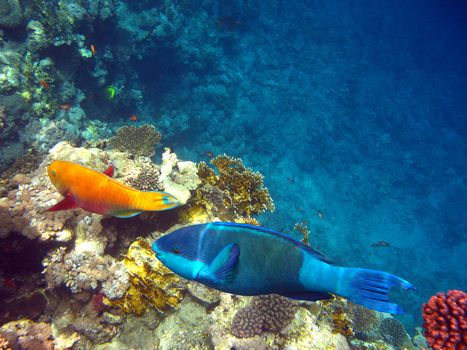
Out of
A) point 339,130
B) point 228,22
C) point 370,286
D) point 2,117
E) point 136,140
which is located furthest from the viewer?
point 339,130

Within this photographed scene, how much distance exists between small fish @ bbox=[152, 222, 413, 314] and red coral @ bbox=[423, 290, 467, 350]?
372cm

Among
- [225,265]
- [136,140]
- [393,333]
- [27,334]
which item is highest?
[225,265]

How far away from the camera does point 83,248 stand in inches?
143

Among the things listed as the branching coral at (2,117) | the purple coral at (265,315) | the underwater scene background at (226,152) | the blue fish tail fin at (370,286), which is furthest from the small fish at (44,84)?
the blue fish tail fin at (370,286)

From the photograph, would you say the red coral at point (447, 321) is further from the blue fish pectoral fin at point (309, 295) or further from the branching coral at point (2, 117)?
the branching coral at point (2, 117)

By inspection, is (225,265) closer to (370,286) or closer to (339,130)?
(370,286)

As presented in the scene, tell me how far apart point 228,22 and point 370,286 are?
2433 centimetres

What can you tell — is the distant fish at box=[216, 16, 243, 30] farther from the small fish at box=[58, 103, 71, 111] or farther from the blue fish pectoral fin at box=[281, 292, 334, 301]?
the blue fish pectoral fin at box=[281, 292, 334, 301]

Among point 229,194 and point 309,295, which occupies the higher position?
point 309,295

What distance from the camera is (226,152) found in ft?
59.2

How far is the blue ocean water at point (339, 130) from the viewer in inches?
715

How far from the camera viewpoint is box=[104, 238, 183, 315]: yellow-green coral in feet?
11.9

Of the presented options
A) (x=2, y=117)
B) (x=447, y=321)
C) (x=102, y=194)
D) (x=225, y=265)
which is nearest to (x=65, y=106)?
(x=2, y=117)

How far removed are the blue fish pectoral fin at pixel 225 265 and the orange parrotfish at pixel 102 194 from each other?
1.08m
